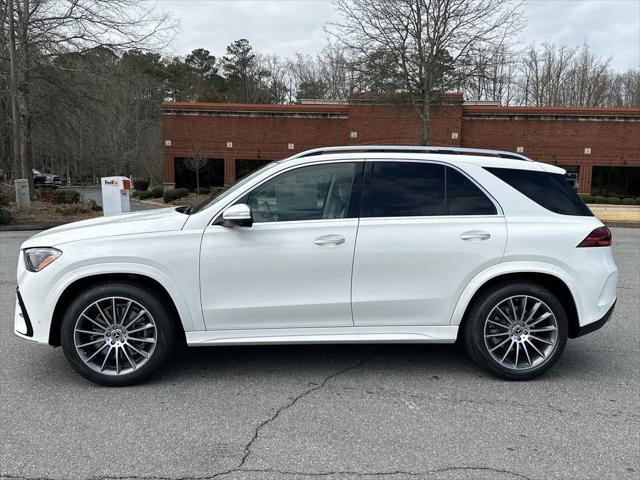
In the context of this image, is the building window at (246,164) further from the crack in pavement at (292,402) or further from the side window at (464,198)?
the side window at (464,198)

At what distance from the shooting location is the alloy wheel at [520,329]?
157 inches

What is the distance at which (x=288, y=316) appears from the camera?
12.7 feet

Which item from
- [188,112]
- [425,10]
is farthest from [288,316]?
[188,112]

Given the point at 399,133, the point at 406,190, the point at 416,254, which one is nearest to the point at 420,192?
the point at 406,190

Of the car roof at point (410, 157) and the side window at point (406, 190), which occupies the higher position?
the car roof at point (410, 157)

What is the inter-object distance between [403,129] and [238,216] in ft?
93.8

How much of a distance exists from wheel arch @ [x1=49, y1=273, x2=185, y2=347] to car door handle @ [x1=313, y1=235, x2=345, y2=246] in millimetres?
1188

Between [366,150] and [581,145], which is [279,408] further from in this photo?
[581,145]

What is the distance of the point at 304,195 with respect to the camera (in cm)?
401

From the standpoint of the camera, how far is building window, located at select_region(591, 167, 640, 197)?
31.2 metres

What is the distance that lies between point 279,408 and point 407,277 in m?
1.35

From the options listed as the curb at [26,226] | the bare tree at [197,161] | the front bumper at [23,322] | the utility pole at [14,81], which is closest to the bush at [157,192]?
the bare tree at [197,161]

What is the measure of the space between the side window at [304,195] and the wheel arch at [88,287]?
918mm

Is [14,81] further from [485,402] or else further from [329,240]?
[485,402]
